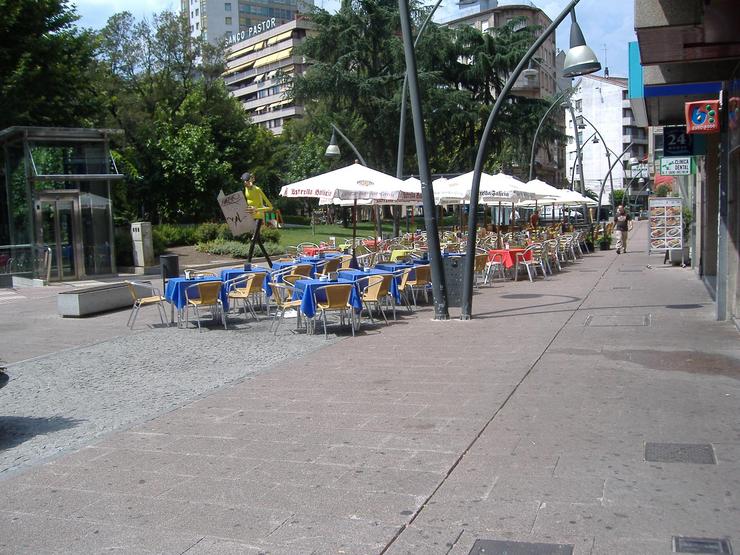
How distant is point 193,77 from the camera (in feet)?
150

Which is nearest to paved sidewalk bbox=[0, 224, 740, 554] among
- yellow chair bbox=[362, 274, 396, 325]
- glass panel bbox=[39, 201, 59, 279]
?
yellow chair bbox=[362, 274, 396, 325]

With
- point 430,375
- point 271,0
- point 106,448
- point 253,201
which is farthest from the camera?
point 271,0

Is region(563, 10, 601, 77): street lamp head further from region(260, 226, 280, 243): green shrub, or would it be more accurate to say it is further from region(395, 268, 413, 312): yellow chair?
region(260, 226, 280, 243): green shrub

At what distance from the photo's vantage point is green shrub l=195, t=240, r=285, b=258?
3094 cm

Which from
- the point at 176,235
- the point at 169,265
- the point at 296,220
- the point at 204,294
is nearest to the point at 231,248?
the point at 176,235

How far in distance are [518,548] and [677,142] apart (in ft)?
37.3

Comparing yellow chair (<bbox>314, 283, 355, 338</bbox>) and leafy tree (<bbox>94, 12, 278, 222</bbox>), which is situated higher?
leafy tree (<bbox>94, 12, 278, 222</bbox>)

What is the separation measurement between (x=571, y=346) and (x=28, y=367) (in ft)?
22.3

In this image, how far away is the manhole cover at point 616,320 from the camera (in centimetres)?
1109

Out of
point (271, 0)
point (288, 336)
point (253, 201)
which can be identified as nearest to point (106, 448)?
point (288, 336)

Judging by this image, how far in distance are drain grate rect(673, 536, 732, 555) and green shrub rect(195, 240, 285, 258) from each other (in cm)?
2776

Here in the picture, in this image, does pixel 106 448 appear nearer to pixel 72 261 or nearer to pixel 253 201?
pixel 253 201

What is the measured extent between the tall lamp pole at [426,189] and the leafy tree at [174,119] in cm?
2782

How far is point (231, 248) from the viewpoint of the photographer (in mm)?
31234
